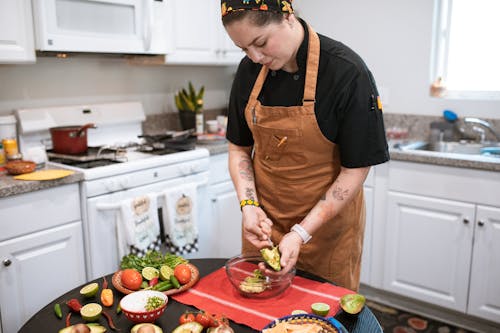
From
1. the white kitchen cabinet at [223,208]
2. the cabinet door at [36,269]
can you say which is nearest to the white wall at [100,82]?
the white kitchen cabinet at [223,208]

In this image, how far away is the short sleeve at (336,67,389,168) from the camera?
1.42 m

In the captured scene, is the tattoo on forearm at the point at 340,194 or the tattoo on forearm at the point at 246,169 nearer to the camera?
the tattoo on forearm at the point at 340,194

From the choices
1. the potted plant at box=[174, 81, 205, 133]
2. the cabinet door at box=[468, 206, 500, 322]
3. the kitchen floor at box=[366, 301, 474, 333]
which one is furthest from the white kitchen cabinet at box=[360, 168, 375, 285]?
the potted plant at box=[174, 81, 205, 133]

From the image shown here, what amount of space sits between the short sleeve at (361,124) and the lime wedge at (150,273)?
0.63 meters

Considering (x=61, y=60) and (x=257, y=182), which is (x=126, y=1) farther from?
(x=257, y=182)

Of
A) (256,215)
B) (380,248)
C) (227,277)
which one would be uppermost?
(256,215)

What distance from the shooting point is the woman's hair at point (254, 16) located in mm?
1260

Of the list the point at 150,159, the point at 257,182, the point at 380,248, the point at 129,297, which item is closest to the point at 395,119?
the point at 380,248

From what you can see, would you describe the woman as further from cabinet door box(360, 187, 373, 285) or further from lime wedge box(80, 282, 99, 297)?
cabinet door box(360, 187, 373, 285)

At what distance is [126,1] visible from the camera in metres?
2.63

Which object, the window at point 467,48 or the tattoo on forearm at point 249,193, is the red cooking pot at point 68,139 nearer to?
the tattoo on forearm at point 249,193

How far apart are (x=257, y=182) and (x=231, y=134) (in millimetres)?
188

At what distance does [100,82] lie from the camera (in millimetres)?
2969

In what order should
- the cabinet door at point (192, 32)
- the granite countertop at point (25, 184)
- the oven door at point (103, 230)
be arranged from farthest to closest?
the cabinet door at point (192, 32), the oven door at point (103, 230), the granite countertop at point (25, 184)
